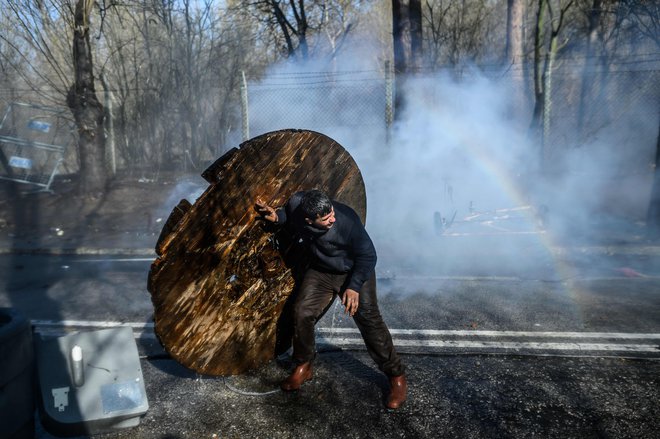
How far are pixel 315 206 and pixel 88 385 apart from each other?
164 cm

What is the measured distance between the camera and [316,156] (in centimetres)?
365

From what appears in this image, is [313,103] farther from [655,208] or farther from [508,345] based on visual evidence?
[508,345]

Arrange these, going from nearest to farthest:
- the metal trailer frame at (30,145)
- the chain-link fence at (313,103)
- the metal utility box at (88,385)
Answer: the metal utility box at (88,385), the chain-link fence at (313,103), the metal trailer frame at (30,145)

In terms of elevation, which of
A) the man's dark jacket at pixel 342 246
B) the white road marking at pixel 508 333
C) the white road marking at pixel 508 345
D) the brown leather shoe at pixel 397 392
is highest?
the man's dark jacket at pixel 342 246

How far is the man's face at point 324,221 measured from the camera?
9.61ft

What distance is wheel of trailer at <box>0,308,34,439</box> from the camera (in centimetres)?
247

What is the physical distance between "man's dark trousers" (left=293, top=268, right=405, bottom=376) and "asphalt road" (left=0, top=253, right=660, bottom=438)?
248mm

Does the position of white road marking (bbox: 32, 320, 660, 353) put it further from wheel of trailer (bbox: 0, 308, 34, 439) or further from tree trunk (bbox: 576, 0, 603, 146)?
tree trunk (bbox: 576, 0, 603, 146)

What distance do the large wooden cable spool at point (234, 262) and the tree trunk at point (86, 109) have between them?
7.99 m

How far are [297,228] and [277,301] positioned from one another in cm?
59

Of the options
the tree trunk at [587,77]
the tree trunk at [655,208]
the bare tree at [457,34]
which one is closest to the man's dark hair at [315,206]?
the tree trunk at [655,208]

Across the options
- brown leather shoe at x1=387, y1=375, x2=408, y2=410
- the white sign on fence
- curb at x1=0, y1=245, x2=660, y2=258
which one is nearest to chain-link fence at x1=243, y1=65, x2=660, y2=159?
curb at x1=0, y1=245, x2=660, y2=258

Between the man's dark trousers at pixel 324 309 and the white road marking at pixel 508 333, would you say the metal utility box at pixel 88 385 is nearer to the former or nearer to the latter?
the man's dark trousers at pixel 324 309

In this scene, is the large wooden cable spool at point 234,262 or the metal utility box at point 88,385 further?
the large wooden cable spool at point 234,262
